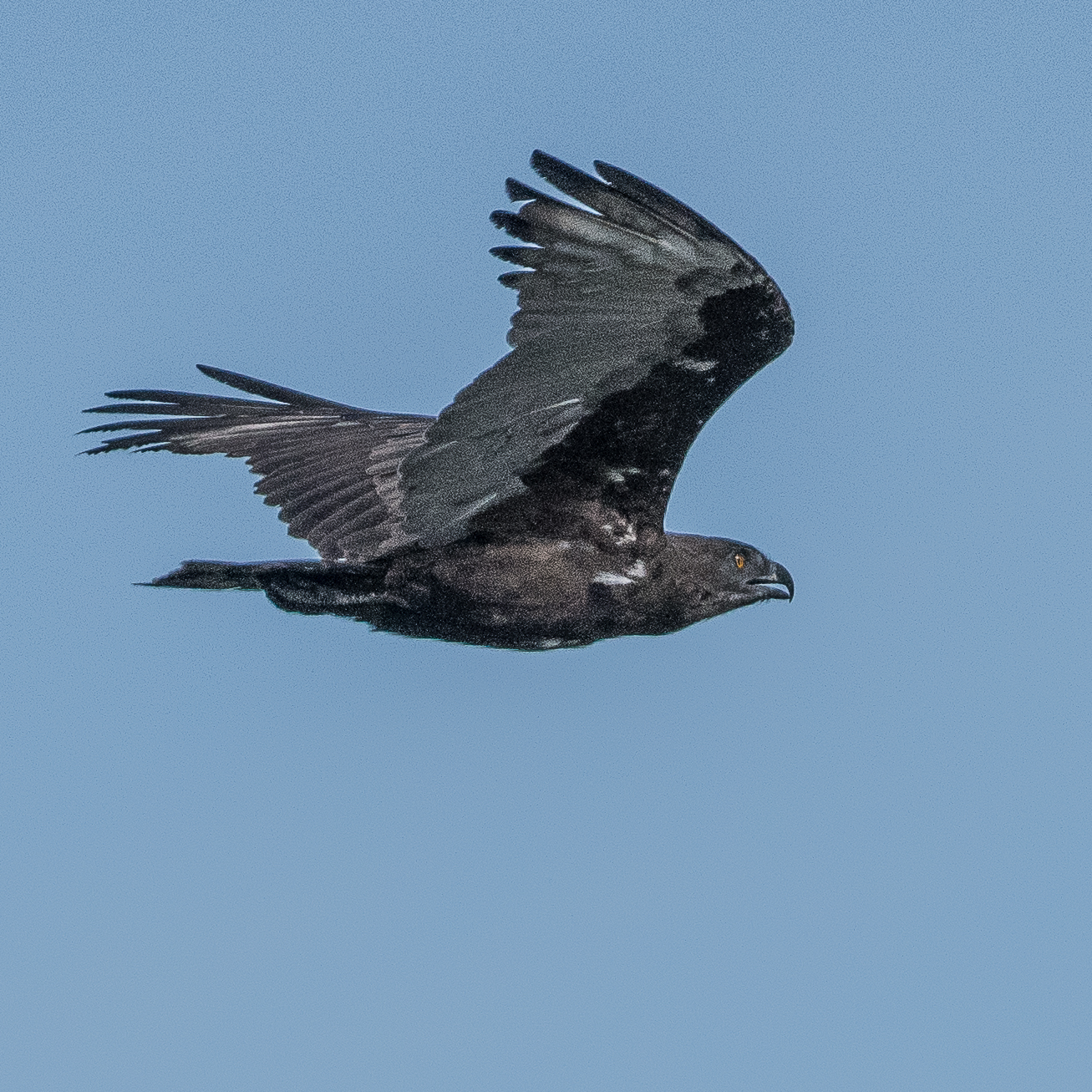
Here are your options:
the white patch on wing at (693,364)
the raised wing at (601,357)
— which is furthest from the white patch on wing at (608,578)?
the white patch on wing at (693,364)

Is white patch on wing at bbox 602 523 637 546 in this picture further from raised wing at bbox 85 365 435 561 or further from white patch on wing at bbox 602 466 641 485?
raised wing at bbox 85 365 435 561

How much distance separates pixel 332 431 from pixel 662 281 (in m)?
3.19

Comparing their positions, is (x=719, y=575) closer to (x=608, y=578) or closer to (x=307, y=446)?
(x=608, y=578)

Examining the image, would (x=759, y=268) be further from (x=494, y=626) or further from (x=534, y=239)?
(x=494, y=626)

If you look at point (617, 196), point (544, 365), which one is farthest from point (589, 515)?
point (617, 196)

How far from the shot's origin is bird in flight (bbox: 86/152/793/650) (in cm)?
750

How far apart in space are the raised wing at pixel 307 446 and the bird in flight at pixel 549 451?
1 centimetres

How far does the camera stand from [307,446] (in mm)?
10250

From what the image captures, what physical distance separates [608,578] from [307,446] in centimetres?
201

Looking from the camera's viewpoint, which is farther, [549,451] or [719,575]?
[719,575]

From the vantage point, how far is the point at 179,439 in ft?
34.0

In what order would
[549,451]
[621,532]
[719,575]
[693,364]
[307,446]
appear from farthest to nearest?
[307,446] → [719,575] → [621,532] → [549,451] → [693,364]

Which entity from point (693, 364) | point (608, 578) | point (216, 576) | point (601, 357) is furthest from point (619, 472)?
point (216, 576)

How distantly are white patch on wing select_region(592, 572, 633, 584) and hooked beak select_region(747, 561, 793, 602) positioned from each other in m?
0.85
